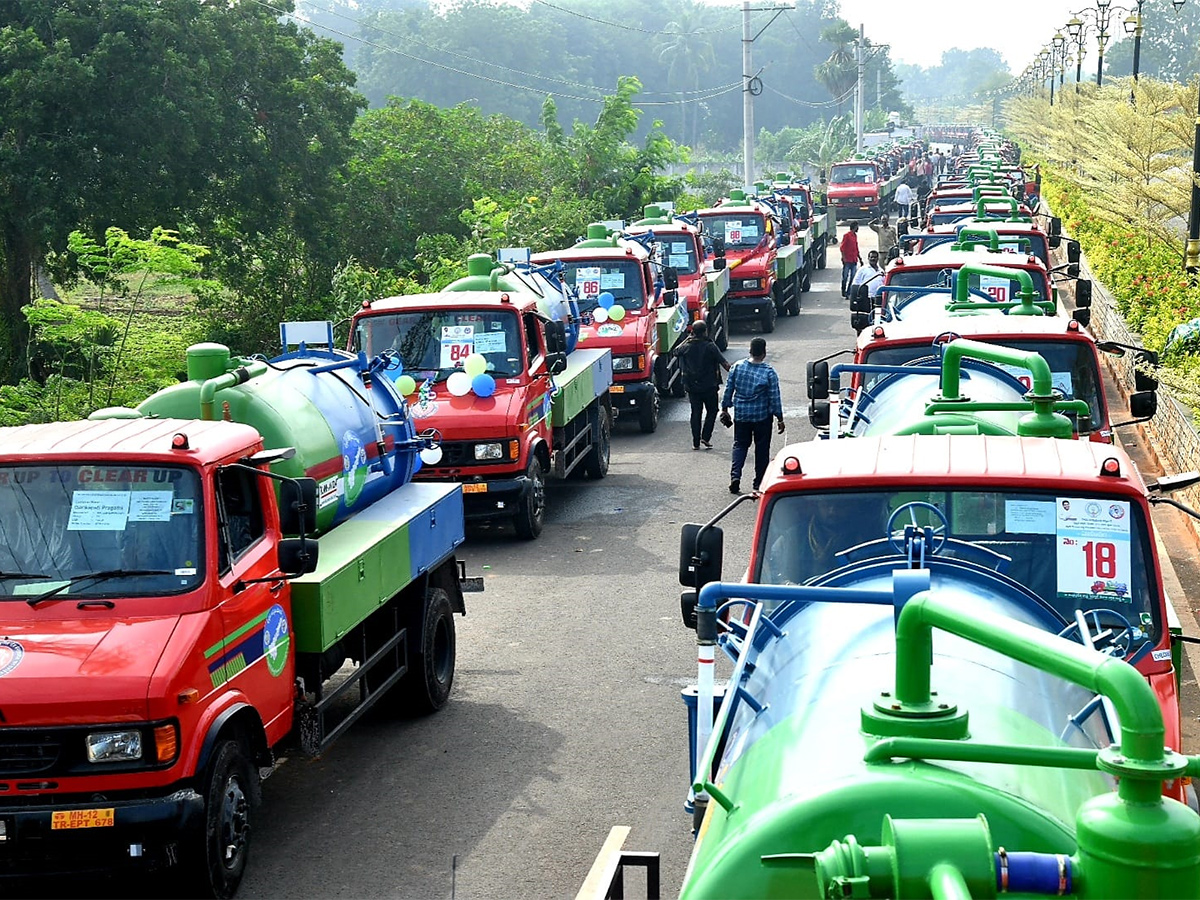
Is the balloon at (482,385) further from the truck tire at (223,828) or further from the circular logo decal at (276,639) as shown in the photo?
the truck tire at (223,828)

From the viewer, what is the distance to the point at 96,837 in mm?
6930

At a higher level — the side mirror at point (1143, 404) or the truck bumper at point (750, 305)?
the side mirror at point (1143, 404)

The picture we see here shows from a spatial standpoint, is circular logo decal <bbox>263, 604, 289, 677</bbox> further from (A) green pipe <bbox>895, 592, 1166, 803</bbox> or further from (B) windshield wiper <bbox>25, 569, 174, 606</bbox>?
(A) green pipe <bbox>895, 592, 1166, 803</bbox>

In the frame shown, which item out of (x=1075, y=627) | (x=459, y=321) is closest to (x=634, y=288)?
(x=459, y=321)

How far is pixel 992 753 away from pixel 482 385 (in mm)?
12059

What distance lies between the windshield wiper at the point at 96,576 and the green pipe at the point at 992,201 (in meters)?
17.2

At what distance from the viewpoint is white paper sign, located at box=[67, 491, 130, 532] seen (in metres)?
7.68

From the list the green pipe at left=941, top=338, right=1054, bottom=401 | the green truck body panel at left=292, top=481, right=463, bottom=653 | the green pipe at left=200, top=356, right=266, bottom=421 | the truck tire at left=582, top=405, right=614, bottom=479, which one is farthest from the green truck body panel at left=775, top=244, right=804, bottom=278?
the green pipe at left=941, top=338, right=1054, bottom=401

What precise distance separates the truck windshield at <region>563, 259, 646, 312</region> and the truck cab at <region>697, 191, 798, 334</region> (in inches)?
336

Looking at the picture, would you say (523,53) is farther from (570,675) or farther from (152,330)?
(570,675)

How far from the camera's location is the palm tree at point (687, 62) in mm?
131250

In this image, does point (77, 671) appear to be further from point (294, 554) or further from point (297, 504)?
point (297, 504)

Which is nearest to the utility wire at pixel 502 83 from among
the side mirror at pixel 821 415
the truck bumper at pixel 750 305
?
the truck bumper at pixel 750 305

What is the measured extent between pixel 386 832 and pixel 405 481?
355 cm
